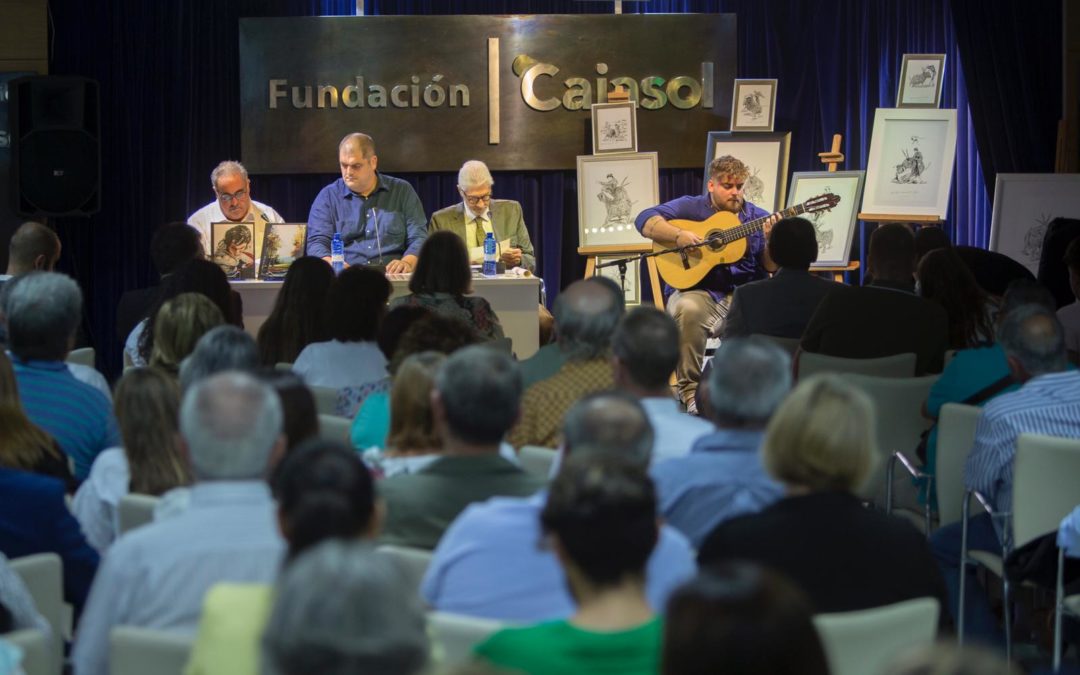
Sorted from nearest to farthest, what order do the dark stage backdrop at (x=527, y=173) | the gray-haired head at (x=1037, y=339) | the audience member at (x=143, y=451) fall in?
1. the audience member at (x=143, y=451)
2. the gray-haired head at (x=1037, y=339)
3. the dark stage backdrop at (x=527, y=173)

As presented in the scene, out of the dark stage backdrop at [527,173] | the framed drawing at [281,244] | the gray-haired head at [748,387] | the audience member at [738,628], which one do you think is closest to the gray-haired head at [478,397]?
the gray-haired head at [748,387]

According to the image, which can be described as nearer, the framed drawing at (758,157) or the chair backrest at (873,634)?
the chair backrest at (873,634)

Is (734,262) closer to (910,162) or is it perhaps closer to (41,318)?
(910,162)

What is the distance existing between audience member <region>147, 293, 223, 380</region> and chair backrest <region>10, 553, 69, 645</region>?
5.75 ft

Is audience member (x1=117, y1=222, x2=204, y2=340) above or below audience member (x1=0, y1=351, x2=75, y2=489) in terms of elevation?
above

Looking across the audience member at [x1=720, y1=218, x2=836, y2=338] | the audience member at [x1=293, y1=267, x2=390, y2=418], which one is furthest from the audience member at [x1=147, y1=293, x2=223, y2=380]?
the audience member at [x1=720, y1=218, x2=836, y2=338]

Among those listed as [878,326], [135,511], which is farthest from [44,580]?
[878,326]

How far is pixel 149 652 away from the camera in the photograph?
210 centimetres

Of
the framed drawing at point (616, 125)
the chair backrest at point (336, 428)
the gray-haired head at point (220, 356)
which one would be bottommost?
the chair backrest at point (336, 428)

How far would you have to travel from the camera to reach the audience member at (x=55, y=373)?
384 centimetres

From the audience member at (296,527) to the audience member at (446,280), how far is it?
11.1 ft

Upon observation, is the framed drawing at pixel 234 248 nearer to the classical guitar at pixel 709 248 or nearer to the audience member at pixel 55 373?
the classical guitar at pixel 709 248

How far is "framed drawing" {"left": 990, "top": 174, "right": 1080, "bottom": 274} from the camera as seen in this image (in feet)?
29.6

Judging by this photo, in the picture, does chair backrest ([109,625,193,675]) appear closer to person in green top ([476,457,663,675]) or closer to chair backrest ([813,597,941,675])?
person in green top ([476,457,663,675])
